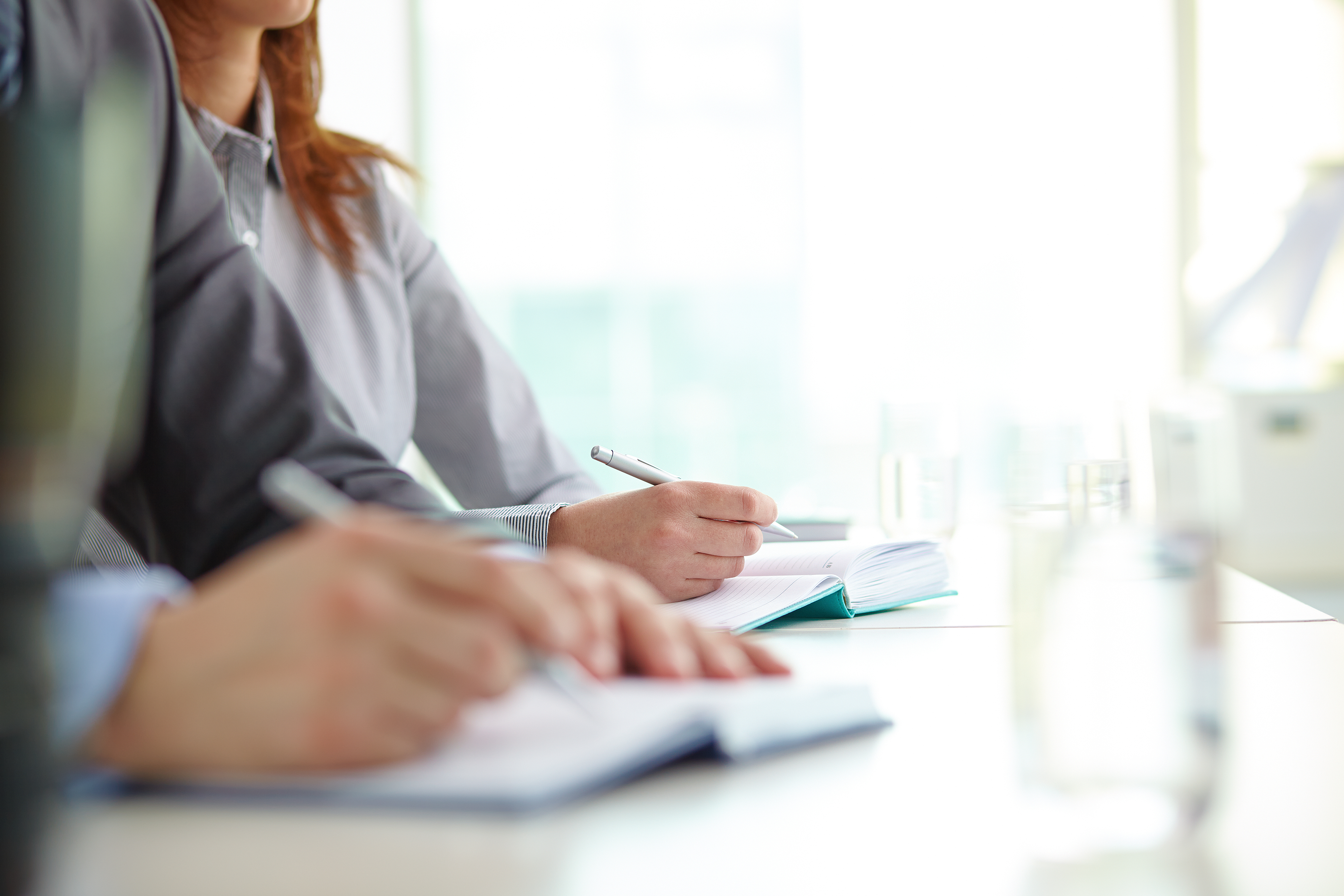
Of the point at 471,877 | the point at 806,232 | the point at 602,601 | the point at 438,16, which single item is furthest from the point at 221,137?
the point at 438,16

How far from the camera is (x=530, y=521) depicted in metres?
1.04

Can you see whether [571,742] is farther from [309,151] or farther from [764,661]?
[309,151]

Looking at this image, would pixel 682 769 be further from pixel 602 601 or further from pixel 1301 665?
pixel 1301 665

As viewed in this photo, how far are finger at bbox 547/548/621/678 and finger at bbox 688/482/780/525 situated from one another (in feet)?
1.34

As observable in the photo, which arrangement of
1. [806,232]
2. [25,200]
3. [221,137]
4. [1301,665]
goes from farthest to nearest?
1. [806,232]
2. [221,137]
3. [1301,665]
4. [25,200]

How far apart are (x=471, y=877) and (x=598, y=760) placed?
7 centimetres

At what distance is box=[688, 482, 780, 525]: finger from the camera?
916mm

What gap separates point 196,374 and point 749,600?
0.49 m

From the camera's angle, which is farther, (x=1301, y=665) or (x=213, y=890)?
(x=1301, y=665)

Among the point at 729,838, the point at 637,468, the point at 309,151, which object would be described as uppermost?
the point at 309,151

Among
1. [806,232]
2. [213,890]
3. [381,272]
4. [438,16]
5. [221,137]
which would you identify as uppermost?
[438,16]

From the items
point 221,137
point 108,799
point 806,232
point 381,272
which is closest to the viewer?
point 108,799

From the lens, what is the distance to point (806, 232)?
4297 millimetres

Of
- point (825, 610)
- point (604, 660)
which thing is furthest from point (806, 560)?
point (604, 660)
